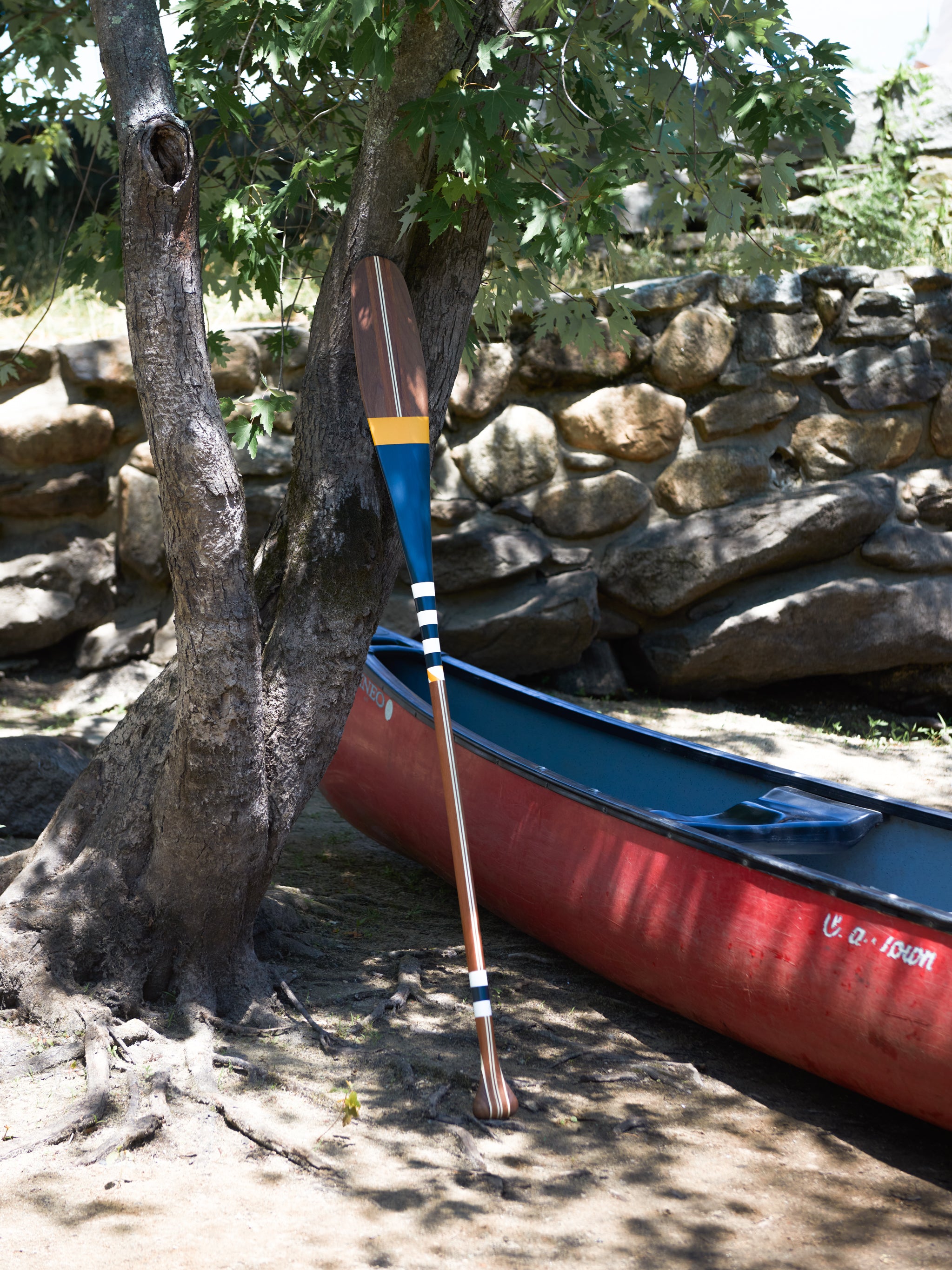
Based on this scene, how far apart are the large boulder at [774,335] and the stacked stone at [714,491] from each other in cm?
1

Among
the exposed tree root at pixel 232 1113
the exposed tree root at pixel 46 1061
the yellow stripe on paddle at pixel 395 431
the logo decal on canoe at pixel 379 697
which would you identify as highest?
the yellow stripe on paddle at pixel 395 431

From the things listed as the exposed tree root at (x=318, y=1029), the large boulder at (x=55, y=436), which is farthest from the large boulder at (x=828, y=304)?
the exposed tree root at (x=318, y=1029)

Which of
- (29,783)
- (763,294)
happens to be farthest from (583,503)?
(29,783)

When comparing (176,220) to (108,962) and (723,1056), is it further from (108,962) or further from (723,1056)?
(723,1056)

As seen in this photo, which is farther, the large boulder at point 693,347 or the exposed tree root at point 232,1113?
the large boulder at point 693,347

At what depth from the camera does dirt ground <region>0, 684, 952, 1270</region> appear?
197 cm

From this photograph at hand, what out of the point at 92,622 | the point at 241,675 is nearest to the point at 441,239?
the point at 241,675

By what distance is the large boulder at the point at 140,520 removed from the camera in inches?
230

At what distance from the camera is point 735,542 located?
588 centimetres

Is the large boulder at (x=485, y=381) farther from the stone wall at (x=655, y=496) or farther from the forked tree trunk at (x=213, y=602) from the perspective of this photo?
the forked tree trunk at (x=213, y=602)

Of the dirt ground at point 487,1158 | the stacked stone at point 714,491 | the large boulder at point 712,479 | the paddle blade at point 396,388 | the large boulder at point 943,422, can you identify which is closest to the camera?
the dirt ground at point 487,1158

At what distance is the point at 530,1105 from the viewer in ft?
8.19

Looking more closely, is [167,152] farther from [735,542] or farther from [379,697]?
[735,542]

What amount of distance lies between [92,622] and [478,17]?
4179 mm
